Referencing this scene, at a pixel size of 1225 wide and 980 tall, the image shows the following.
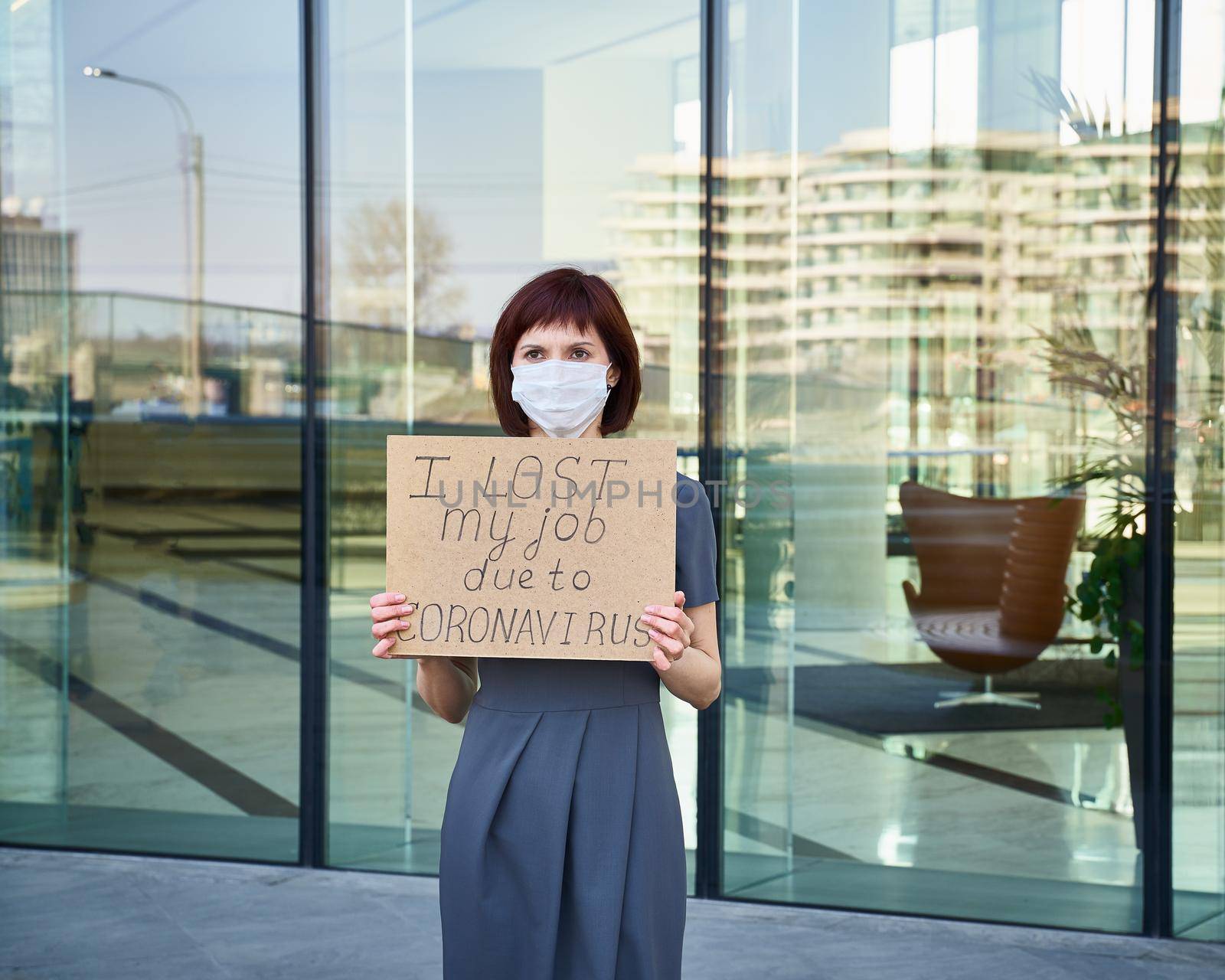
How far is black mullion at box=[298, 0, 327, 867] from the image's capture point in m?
4.77

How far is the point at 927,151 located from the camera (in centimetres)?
443

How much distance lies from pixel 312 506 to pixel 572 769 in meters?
2.92

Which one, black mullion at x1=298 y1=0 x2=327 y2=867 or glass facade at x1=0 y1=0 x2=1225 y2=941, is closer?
glass facade at x1=0 y1=0 x2=1225 y2=941

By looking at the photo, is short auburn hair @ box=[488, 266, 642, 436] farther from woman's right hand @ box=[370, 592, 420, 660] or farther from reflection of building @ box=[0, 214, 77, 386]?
reflection of building @ box=[0, 214, 77, 386]

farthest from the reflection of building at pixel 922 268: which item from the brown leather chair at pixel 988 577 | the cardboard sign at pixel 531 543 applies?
the cardboard sign at pixel 531 543

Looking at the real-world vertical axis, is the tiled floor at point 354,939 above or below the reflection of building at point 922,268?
below

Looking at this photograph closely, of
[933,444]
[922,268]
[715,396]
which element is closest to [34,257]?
[715,396]

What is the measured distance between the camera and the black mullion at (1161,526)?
13.9 feet

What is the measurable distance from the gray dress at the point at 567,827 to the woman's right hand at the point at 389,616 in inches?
7.3

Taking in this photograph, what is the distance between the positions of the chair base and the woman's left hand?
272 centimetres

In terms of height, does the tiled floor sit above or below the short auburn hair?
below

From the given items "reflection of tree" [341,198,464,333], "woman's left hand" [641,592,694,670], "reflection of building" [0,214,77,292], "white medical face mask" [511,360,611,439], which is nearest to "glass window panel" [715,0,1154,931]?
→ "reflection of tree" [341,198,464,333]

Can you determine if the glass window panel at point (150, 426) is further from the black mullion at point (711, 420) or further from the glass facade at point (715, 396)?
the black mullion at point (711, 420)

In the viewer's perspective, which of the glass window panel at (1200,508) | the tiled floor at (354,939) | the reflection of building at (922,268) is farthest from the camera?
the reflection of building at (922,268)
